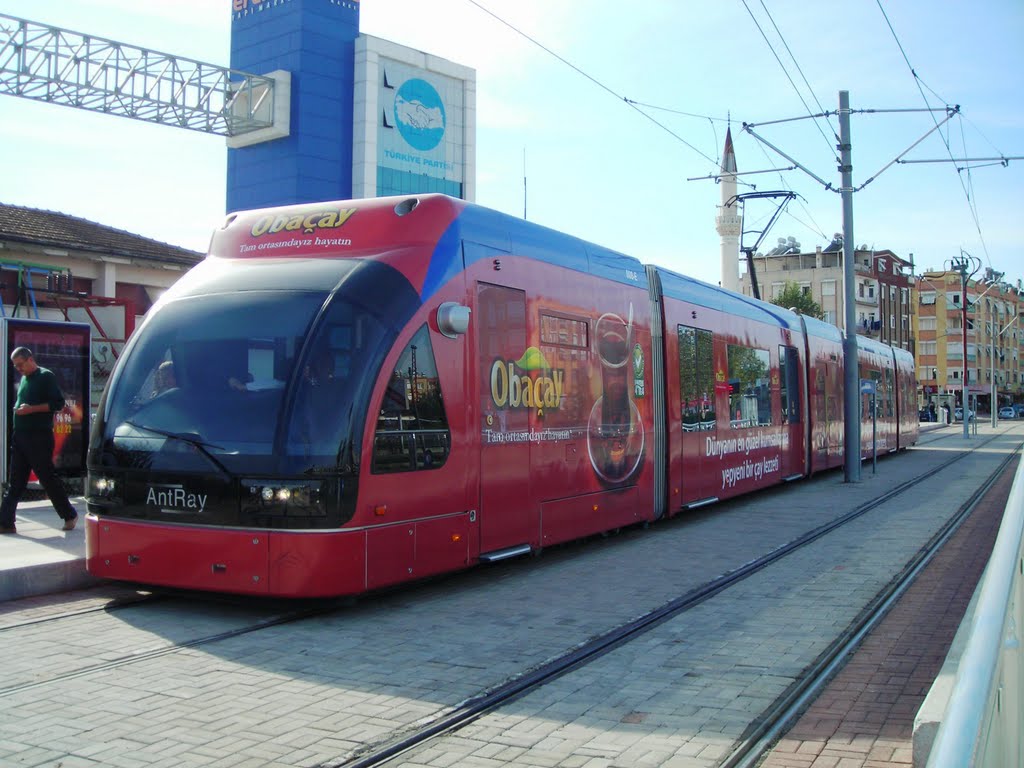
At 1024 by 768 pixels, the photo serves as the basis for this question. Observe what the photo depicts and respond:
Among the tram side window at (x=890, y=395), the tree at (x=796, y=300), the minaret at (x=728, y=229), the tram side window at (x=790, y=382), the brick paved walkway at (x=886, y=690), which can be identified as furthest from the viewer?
the tree at (x=796, y=300)

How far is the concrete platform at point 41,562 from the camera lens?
7799mm

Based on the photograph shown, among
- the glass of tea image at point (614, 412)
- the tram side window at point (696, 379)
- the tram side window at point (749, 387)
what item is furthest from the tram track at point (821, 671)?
the tram side window at point (749, 387)

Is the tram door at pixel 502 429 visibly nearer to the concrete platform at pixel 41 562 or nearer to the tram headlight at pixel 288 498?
the tram headlight at pixel 288 498

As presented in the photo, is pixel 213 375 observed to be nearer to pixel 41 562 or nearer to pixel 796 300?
pixel 41 562

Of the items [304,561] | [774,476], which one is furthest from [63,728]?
[774,476]

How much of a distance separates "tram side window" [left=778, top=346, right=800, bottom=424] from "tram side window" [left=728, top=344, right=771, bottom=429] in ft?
3.23

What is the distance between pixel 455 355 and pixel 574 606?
2.21m

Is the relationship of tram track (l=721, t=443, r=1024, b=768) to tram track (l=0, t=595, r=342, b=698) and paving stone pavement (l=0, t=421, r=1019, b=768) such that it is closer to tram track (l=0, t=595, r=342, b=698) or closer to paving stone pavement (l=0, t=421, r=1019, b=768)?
paving stone pavement (l=0, t=421, r=1019, b=768)

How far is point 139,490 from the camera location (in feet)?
24.2

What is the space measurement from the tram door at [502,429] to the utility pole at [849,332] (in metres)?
12.7

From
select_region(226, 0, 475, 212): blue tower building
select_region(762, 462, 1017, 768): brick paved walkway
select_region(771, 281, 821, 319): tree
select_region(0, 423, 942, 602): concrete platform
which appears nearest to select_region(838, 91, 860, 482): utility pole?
select_region(762, 462, 1017, 768): brick paved walkway

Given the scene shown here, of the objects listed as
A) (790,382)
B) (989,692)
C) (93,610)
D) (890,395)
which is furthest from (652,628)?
(890,395)

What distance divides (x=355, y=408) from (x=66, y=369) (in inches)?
276

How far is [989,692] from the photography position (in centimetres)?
216
